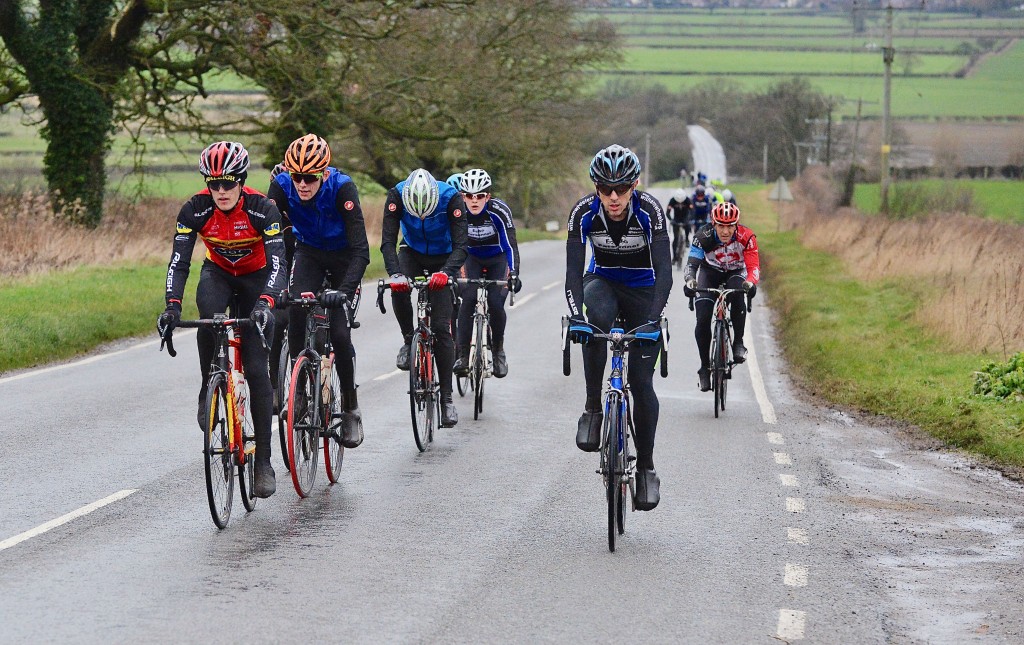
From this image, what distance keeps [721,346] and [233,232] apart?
6.63m

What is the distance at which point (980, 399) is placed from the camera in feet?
42.5

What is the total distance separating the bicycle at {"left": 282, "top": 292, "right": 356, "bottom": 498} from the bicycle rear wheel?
1266 mm

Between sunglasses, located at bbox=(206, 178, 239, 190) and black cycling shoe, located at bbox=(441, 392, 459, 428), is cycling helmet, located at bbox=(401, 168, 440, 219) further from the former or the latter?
sunglasses, located at bbox=(206, 178, 239, 190)

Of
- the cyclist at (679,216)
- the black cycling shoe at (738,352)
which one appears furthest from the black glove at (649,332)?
the cyclist at (679,216)

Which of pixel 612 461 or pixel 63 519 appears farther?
pixel 63 519

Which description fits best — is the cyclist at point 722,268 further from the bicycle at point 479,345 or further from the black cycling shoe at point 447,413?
the black cycling shoe at point 447,413

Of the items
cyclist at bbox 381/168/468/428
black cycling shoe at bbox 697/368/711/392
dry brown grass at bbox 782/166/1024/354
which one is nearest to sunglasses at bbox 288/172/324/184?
cyclist at bbox 381/168/468/428

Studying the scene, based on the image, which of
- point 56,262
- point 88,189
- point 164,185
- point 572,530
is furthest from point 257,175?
point 572,530

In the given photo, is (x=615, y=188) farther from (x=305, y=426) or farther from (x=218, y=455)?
(x=218, y=455)

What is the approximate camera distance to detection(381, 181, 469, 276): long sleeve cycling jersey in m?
10.6

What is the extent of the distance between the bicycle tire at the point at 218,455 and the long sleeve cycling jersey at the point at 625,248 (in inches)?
A: 80.1

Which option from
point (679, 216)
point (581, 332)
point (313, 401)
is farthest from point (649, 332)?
point (679, 216)

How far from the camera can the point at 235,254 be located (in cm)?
823

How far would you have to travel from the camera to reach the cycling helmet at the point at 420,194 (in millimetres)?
10578
